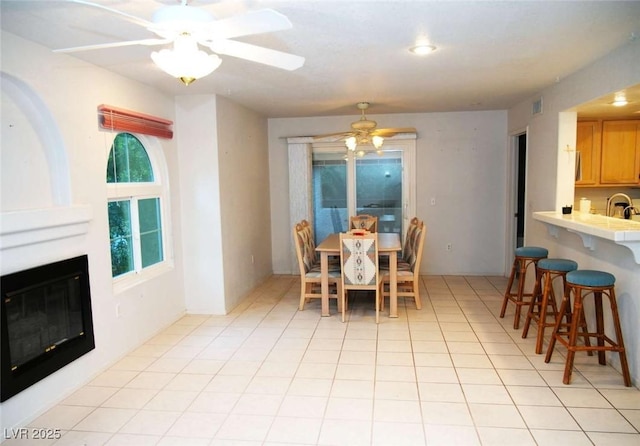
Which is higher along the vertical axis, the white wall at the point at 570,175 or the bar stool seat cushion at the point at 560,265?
the white wall at the point at 570,175

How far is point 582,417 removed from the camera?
2.59m

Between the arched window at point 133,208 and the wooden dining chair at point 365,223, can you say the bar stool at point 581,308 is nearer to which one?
the wooden dining chair at point 365,223

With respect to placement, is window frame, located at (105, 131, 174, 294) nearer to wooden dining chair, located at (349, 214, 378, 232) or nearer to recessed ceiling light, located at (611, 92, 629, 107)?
wooden dining chair, located at (349, 214, 378, 232)

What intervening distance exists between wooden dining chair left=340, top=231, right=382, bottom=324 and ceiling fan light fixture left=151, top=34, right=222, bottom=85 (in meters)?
2.70

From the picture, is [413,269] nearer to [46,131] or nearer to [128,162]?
[128,162]

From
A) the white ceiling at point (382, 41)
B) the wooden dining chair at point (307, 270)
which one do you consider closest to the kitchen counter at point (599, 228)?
the white ceiling at point (382, 41)

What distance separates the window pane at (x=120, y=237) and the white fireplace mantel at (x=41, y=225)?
484mm

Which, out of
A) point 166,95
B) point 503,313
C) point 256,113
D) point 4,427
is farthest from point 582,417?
point 256,113

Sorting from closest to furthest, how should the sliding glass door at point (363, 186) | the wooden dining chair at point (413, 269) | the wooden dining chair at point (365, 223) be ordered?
the wooden dining chair at point (413, 269) → the wooden dining chair at point (365, 223) → the sliding glass door at point (363, 186)

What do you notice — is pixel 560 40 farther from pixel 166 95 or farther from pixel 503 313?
pixel 166 95

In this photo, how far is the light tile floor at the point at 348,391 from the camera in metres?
2.49

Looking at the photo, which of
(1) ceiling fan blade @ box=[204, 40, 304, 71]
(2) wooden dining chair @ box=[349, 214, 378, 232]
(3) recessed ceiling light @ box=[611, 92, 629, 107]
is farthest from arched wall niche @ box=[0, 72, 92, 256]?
(3) recessed ceiling light @ box=[611, 92, 629, 107]

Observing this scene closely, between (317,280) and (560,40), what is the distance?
3.09 metres

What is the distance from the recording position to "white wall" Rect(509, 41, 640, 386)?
119 inches
